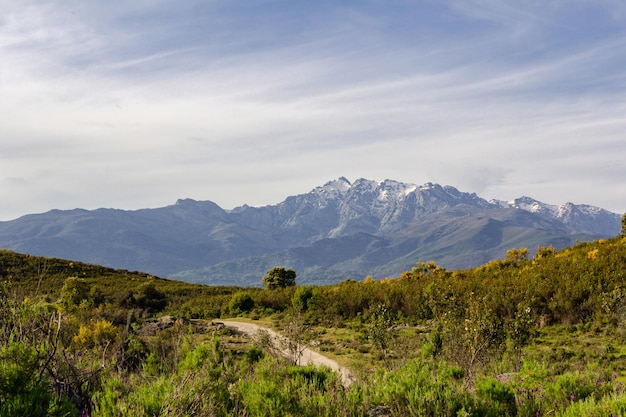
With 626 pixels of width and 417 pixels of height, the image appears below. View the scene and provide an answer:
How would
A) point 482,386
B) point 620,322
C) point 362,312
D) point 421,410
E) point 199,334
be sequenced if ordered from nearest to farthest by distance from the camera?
point 421,410 → point 482,386 → point 620,322 → point 199,334 → point 362,312

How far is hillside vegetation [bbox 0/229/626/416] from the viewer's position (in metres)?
6.55

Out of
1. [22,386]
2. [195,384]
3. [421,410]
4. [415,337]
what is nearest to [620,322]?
[415,337]

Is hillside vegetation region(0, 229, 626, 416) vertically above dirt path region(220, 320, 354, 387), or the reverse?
hillside vegetation region(0, 229, 626, 416)

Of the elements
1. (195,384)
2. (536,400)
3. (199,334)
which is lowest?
(199,334)

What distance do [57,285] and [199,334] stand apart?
1084 inches

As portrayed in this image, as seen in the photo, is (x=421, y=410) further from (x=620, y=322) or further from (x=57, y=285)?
(x=57, y=285)

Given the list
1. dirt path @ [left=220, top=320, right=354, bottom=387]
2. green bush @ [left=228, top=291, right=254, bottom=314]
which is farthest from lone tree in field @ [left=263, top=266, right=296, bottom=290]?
dirt path @ [left=220, top=320, right=354, bottom=387]

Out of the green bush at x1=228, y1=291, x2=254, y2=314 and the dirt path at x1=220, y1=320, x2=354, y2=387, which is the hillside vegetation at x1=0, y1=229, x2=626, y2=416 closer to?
the green bush at x1=228, y1=291, x2=254, y2=314

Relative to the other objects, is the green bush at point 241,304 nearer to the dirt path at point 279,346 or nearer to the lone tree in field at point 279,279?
the dirt path at point 279,346

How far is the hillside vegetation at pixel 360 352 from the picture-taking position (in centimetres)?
655

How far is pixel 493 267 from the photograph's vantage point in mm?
33625

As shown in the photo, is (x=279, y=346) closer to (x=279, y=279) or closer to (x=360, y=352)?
(x=360, y=352)

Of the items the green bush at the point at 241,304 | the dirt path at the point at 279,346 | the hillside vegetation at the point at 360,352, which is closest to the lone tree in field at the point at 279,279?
the hillside vegetation at the point at 360,352

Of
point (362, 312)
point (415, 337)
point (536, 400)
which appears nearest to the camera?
point (536, 400)
